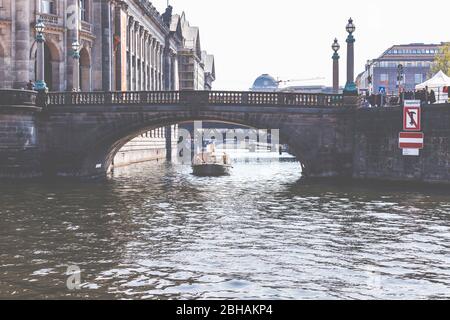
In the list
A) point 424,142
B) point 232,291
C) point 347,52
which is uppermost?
point 347,52

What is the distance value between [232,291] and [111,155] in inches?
1433

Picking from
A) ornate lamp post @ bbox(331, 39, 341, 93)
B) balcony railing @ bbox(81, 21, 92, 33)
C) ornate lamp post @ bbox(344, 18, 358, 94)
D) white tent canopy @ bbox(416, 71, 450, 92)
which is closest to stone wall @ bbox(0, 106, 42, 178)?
balcony railing @ bbox(81, 21, 92, 33)

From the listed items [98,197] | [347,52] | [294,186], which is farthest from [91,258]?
[347,52]

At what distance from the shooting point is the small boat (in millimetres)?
50906

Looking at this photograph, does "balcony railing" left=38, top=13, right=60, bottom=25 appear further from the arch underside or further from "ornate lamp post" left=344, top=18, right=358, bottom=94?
"ornate lamp post" left=344, top=18, right=358, bottom=94

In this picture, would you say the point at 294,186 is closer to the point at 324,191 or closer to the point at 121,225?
the point at 324,191

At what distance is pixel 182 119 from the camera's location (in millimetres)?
43156

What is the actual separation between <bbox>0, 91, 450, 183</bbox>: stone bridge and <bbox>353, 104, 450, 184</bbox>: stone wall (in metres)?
0.06

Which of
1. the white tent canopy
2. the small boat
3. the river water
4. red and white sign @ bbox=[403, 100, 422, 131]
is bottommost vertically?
the river water

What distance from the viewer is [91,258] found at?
1733 centimetres

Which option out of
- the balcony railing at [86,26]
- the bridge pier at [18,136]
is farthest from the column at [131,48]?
the bridge pier at [18,136]

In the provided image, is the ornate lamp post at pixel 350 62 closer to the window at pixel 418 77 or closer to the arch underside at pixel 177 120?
the arch underside at pixel 177 120

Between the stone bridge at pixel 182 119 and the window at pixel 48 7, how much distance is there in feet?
30.9

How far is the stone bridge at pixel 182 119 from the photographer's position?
4041cm
